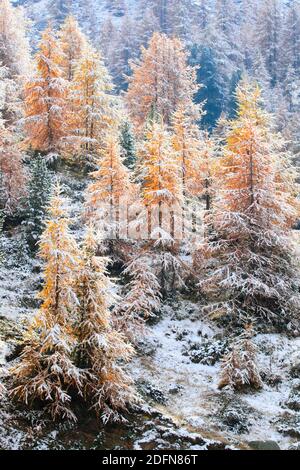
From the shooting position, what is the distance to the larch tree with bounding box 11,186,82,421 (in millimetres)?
13047

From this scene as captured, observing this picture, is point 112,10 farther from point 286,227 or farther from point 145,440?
point 145,440

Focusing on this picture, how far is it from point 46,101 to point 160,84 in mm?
14527

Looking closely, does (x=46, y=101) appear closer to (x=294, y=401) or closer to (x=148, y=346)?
(x=148, y=346)

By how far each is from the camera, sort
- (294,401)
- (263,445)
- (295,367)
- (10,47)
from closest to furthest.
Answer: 1. (263,445)
2. (294,401)
3. (295,367)
4. (10,47)

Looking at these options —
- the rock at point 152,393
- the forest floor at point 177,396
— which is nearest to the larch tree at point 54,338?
the forest floor at point 177,396

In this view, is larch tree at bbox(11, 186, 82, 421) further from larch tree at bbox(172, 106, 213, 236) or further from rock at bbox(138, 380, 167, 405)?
larch tree at bbox(172, 106, 213, 236)

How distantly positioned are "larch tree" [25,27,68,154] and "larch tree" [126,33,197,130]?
10724mm

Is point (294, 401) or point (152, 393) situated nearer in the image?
point (294, 401)

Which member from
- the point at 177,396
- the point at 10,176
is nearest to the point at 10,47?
the point at 10,176

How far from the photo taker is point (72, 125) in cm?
3356

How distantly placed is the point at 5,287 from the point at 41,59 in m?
18.9

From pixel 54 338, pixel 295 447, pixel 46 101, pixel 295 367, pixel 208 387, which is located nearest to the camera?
pixel 54 338

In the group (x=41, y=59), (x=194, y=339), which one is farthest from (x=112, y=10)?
(x=194, y=339)

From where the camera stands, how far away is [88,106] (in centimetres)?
3225
